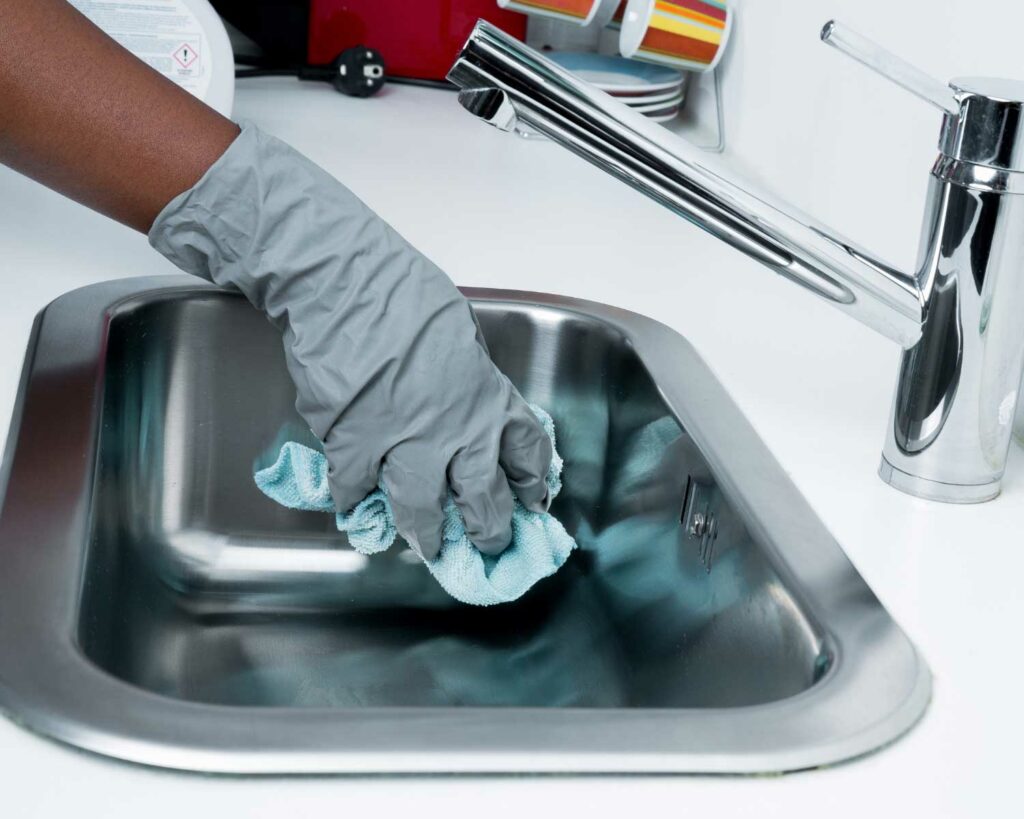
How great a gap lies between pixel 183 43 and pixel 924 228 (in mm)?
844

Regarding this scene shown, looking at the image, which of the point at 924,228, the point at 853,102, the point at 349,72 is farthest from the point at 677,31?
the point at 924,228

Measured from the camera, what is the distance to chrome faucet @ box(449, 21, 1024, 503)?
60 cm

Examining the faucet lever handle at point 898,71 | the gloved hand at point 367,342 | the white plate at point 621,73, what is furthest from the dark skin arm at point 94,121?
the white plate at point 621,73

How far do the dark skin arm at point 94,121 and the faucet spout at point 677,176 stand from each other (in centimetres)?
25

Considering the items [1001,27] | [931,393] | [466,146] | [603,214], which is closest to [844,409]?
[931,393]

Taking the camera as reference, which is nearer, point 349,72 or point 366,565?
point 366,565

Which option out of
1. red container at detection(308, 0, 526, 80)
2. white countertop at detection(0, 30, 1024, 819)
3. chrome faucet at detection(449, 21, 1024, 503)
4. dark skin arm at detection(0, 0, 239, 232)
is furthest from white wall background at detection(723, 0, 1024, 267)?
dark skin arm at detection(0, 0, 239, 232)

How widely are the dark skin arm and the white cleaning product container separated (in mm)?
457

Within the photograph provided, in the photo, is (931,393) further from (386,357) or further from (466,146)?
(466,146)

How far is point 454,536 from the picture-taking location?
2.55 feet

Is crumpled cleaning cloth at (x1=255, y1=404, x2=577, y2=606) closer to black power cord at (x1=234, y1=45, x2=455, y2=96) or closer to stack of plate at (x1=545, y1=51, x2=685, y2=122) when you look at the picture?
stack of plate at (x1=545, y1=51, x2=685, y2=122)

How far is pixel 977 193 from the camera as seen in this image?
62 cm

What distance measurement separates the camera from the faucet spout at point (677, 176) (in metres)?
0.60

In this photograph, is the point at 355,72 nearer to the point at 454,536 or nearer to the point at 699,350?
the point at 699,350
